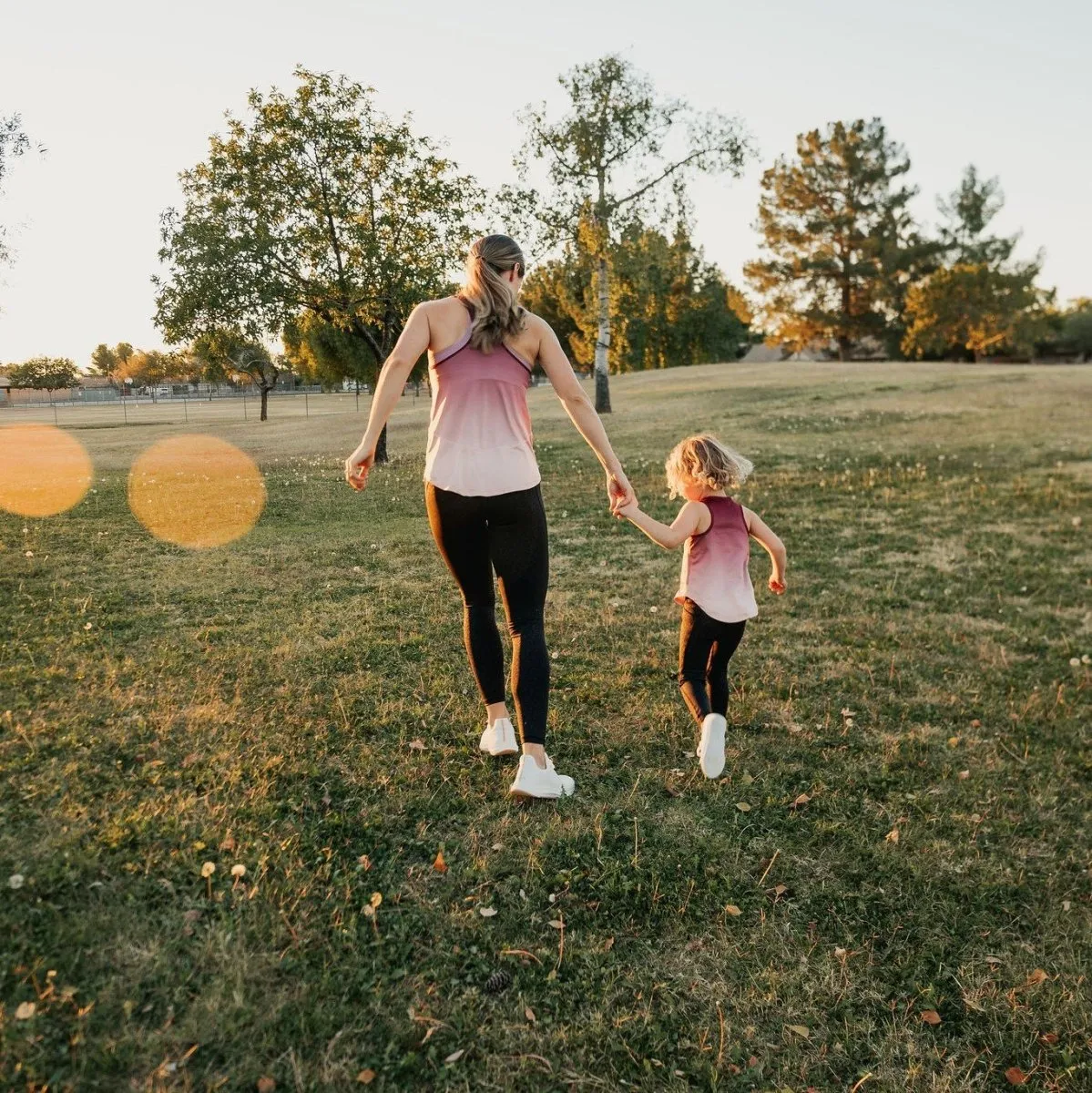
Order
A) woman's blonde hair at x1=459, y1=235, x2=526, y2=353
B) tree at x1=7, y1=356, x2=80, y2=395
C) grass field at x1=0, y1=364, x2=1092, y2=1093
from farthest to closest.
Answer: tree at x1=7, y1=356, x2=80, y2=395, woman's blonde hair at x1=459, y1=235, x2=526, y2=353, grass field at x1=0, y1=364, x2=1092, y2=1093

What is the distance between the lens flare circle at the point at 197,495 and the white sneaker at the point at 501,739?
7.45 metres

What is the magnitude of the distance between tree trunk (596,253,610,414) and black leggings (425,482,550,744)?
2757 cm

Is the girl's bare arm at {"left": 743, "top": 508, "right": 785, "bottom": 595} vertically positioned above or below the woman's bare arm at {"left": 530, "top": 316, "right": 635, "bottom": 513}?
below

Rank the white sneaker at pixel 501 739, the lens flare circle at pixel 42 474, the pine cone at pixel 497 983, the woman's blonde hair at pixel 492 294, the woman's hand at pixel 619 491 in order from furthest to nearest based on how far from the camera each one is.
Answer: the lens flare circle at pixel 42 474, the white sneaker at pixel 501 739, the woman's hand at pixel 619 491, the woman's blonde hair at pixel 492 294, the pine cone at pixel 497 983

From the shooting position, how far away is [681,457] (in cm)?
456

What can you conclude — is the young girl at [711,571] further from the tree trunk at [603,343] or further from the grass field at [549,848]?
the tree trunk at [603,343]

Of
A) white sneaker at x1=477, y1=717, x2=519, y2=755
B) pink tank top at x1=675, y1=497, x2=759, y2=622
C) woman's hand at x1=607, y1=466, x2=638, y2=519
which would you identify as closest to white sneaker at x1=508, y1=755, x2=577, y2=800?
white sneaker at x1=477, y1=717, x2=519, y2=755

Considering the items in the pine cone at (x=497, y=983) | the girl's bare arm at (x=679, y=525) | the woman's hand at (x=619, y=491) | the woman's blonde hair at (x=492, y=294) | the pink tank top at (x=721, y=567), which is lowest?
the pine cone at (x=497, y=983)

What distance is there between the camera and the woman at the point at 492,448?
12.3 ft

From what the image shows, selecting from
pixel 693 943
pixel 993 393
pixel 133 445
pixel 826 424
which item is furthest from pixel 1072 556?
pixel 133 445

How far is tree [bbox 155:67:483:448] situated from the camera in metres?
19.3

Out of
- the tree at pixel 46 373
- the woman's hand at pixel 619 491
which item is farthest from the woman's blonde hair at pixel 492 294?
the tree at pixel 46 373

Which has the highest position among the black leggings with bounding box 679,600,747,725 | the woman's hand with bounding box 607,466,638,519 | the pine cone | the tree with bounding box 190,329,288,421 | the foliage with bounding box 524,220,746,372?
the foliage with bounding box 524,220,746,372

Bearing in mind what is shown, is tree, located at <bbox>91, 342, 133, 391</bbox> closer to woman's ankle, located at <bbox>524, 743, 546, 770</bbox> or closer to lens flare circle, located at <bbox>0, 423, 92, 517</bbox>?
lens flare circle, located at <bbox>0, 423, 92, 517</bbox>
